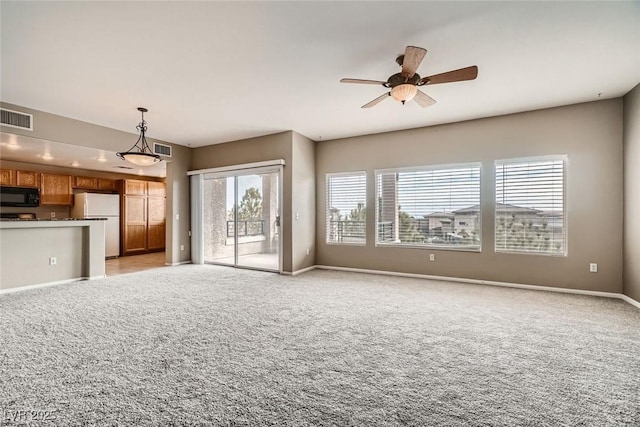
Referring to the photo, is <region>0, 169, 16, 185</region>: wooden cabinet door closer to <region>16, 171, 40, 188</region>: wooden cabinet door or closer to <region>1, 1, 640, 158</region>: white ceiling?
<region>16, 171, 40, 188</region>: wooden cabinet door

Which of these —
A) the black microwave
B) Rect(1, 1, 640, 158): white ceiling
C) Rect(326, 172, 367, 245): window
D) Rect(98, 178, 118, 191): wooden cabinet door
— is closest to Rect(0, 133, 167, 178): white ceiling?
Rect(98, 178, 118, 191): wooden cabinet door

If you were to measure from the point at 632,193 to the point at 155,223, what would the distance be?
10525 mm

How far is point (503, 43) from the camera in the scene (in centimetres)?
270

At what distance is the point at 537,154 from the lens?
14.4 ft

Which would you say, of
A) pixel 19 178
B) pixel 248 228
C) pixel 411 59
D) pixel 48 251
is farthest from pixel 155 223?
pixel 411 59

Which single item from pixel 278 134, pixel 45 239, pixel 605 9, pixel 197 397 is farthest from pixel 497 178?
pixel 45 239

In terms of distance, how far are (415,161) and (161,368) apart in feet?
15.6

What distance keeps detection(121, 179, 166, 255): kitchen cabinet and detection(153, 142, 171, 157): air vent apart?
9.66 feet

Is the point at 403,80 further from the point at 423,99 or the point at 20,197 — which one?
the point at 20,197

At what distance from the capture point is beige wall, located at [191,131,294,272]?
18.2 feet

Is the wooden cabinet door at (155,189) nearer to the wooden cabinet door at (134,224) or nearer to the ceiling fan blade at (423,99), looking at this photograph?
the wooden cabinet door at (134,224)

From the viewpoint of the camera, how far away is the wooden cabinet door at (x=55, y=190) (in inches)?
283

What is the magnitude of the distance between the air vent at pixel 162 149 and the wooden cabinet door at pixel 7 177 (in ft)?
12.1

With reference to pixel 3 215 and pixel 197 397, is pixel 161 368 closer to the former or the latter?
pixel 197 397
